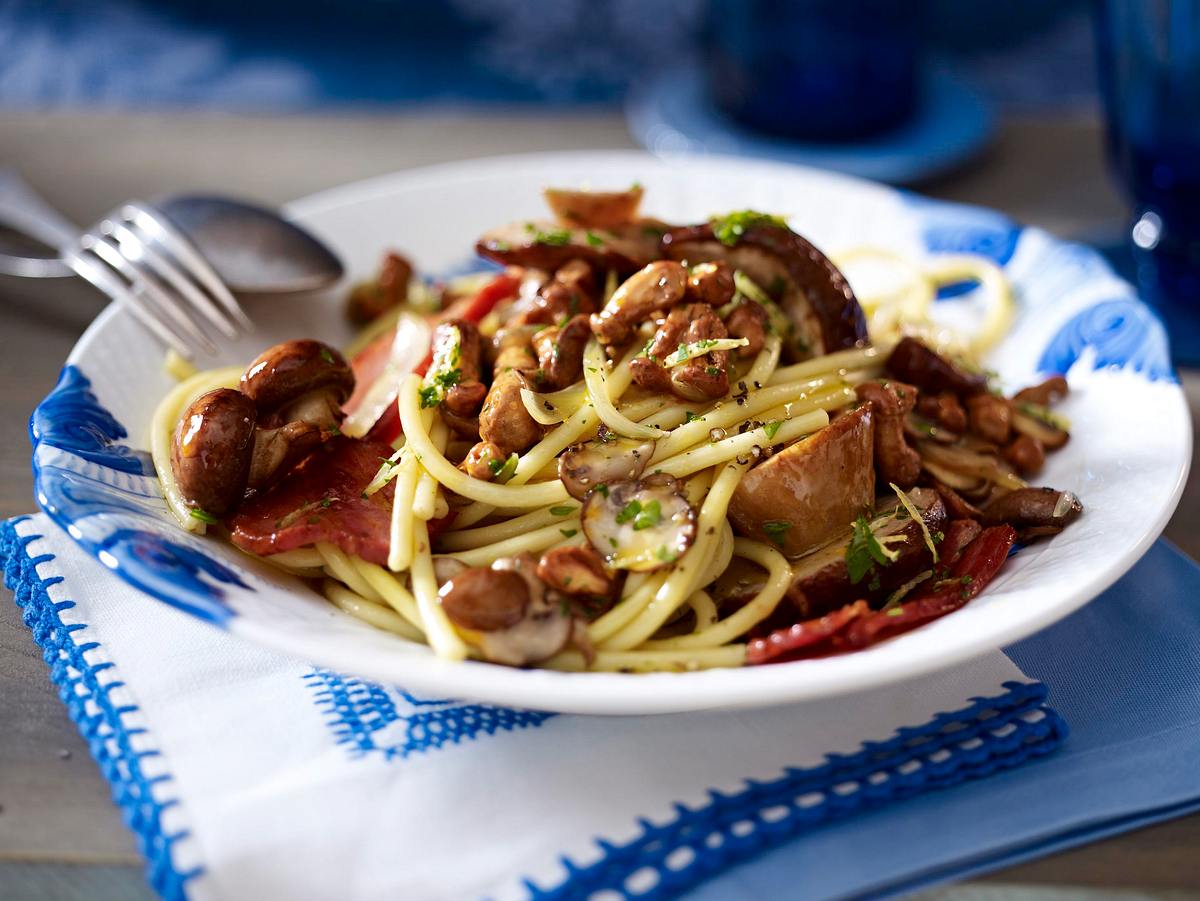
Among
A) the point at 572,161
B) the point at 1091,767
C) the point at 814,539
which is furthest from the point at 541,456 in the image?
the point at 572,161

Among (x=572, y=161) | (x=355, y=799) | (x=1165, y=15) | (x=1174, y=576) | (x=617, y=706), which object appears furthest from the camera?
(x=572, y=161)

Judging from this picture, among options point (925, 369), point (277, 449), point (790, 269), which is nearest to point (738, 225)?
point (790, 269)

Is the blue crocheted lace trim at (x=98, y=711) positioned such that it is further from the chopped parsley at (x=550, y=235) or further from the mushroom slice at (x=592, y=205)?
the mushroom slice at (x=592, y=205)

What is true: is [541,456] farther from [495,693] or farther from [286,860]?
[286,860]

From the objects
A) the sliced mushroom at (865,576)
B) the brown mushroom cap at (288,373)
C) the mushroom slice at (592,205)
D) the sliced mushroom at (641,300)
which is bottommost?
the sliced mushroom at (865,576)

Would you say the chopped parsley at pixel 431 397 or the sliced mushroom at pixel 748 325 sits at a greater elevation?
the sliced mushroom at pixel 748 325

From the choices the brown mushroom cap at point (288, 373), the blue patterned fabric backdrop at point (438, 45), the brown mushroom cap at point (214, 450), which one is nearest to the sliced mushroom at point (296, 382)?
the brown mushroom cap at point (288, 373)

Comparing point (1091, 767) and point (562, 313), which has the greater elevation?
point (562, 313)
